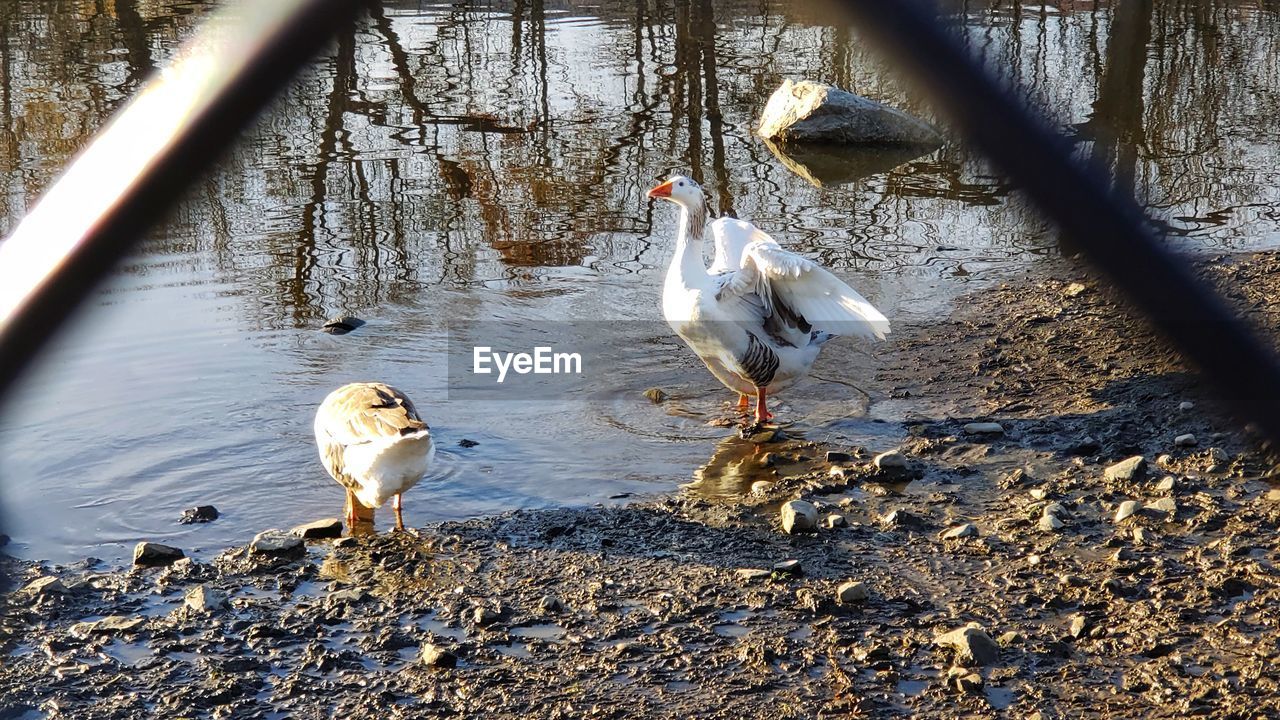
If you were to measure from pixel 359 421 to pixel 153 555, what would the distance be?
1.09 m

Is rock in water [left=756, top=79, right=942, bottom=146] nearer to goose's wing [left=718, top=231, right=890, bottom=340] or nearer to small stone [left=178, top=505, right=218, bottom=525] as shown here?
goose's wing [left=718, top=231, right=890, bottom=340]

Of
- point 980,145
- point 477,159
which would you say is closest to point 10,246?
point 980,145

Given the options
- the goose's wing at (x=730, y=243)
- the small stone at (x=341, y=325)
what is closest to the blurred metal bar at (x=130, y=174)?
the goose's wing at (x=730, y=243)

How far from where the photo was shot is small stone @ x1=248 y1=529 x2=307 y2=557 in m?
5.42

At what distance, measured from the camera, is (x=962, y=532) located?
554 centimetres

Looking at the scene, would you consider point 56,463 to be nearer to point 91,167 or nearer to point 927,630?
point 927,630

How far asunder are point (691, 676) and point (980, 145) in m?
3.66

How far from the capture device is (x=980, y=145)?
1.03 metres

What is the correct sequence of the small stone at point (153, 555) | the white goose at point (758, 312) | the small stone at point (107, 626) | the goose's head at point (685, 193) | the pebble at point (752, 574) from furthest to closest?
the goose's head at point (685, 193), the white goose at point (758, 312), the small stone at point (153, 555), the pebble at point (752, 574), the small stone at point (107, 626)

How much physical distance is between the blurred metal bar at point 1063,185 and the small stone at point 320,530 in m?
5.08

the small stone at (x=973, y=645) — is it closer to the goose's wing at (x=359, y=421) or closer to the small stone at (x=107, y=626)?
the goose's wing at (x=359, y=421)

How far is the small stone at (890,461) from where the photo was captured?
247 inches

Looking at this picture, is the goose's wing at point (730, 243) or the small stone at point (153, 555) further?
the goose's wing at point (730, 243)

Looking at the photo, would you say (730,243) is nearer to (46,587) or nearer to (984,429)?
(984,429)
